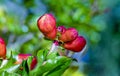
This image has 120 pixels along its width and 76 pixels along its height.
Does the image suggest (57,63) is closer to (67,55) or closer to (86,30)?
(67,55)

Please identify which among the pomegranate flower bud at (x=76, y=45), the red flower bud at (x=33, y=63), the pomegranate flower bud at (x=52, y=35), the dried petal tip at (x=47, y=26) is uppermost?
the dried petal tip at (x=47, y=26)

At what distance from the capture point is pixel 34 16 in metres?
2.51

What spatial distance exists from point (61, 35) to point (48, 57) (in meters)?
0.05

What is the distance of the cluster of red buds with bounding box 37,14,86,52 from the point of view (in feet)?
2.32

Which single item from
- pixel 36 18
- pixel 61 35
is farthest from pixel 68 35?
pixel 36 18

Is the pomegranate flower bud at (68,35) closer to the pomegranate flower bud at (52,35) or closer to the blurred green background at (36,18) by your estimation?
the pomegranate flower bud at (52,35)

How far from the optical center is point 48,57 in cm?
70

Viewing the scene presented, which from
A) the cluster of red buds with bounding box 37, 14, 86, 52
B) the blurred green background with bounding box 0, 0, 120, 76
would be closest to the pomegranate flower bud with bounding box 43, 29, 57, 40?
the cluster of red buds with bounding box 37, 14, 86, 52

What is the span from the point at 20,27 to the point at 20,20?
0.19 meters

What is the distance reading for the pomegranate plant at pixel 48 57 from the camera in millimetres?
696

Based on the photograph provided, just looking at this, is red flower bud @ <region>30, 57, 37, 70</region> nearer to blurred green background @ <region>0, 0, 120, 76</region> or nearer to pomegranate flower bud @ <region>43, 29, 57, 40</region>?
pomegranate flower bud @ <region>43, 29, 57, 40</region>

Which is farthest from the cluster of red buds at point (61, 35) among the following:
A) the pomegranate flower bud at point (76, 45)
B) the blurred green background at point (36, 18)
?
the blurred green background at point (36, 18)

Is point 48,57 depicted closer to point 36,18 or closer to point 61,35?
point 61,35

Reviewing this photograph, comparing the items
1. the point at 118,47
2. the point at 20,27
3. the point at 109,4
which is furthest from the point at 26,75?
the point at 118,47
